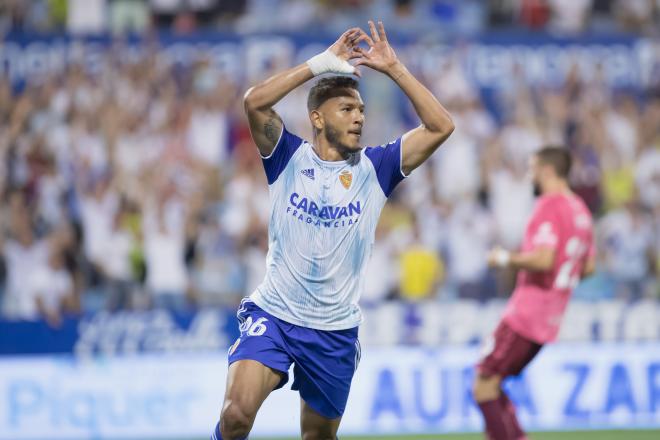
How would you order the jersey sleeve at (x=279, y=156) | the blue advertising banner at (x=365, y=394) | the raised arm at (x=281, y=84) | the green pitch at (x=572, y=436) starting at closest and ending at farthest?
the raised arm at (x=281, y=84) < the jersey sleeve at (x=279, y=156) < the green pitch at (x=572, y=436) < the blue advertising banner at (x=365, y=394)

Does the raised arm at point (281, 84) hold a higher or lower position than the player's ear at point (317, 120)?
higher

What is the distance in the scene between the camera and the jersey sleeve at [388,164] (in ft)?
23.4

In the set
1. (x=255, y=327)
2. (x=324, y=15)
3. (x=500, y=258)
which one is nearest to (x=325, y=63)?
(x=255, y=327)

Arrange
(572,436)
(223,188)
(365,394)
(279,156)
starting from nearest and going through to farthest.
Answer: (279,156) → (572,436) → (365,394) → (223,188)

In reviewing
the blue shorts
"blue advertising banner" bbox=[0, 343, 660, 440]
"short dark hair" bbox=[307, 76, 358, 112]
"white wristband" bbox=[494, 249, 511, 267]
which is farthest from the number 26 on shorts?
"blue advertising banner" bbox=[0, 343, 660, 440]

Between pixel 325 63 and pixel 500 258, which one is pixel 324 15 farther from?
pixel 325 63

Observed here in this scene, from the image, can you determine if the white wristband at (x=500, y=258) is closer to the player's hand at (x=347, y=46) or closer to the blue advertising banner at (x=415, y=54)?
the player's hand at (x=347, y=46)

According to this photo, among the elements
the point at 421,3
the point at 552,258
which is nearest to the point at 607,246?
the point at 421,3

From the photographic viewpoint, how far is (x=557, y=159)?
9117 millimetres

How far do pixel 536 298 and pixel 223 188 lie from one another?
6.59 m

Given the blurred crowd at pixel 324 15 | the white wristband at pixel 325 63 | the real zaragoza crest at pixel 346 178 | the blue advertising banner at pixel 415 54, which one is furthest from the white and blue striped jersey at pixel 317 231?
the blurred crowd at pixel 324 15

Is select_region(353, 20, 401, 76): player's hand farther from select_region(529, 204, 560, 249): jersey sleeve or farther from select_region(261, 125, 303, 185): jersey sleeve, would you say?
select_region(529, 204, 560, 249): jersey sleeve

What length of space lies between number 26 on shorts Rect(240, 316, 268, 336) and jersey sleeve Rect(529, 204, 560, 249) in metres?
2.71

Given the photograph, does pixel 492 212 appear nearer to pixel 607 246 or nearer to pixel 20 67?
pixel 607 246
